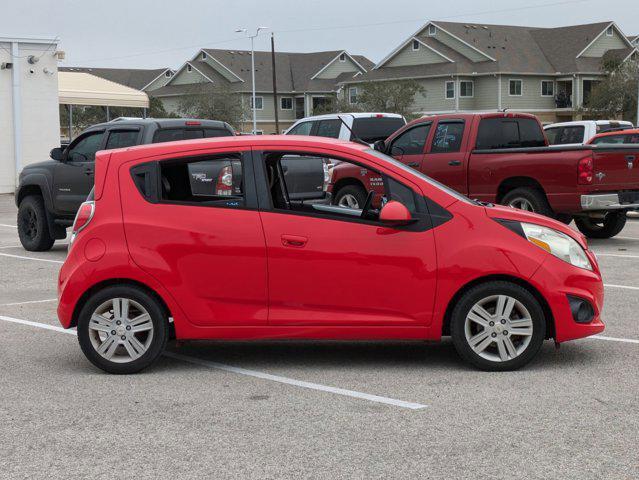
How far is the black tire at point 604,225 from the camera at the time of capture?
16.5 meters

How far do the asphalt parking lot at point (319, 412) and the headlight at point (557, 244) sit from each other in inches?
31.0

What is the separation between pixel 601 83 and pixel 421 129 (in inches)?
1945

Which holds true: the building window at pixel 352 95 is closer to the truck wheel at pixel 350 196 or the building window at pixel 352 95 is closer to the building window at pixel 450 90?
the building window at pixel 450 90

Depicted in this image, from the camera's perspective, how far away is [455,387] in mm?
6781

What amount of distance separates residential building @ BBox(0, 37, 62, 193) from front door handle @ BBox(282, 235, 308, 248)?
1121 inches

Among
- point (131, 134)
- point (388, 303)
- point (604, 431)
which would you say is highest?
point (131, 134)

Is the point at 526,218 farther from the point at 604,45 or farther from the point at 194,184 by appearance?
the point at 604,45

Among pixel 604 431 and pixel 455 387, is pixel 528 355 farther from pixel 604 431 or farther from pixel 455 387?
pixel 604 431

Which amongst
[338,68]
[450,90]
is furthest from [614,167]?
[338,68]

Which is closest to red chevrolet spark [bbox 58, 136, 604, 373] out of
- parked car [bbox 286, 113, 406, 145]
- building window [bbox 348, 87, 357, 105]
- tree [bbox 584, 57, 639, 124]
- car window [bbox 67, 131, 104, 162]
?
car window [bbox 67, 131, 104, 162]

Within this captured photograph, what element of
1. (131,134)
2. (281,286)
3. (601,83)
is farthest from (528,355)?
(601,83)

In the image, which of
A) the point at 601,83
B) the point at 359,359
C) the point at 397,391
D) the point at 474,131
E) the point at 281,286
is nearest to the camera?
→ the point at 397,391

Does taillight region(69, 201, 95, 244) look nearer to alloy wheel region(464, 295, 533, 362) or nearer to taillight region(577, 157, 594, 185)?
alloy wheel region(464, 295, 533, 362)

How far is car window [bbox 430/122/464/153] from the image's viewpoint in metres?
16.3
